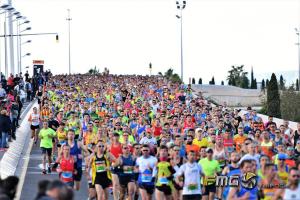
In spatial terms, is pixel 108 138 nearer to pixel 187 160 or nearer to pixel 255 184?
pixel 187 160

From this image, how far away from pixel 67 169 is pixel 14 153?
10.5 m

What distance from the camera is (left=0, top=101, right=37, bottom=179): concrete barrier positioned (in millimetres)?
26905

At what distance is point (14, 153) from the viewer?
3134cm

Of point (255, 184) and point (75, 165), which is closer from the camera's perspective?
point (255, 184)

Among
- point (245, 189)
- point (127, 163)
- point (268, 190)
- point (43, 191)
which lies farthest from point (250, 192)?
point (43, 191)

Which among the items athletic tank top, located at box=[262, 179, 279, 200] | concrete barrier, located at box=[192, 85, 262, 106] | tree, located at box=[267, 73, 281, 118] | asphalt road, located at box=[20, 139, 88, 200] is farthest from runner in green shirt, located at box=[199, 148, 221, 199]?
concrete barrier, located at box=[192, 85, 262, 106]

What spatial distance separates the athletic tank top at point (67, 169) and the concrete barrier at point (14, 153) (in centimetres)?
384

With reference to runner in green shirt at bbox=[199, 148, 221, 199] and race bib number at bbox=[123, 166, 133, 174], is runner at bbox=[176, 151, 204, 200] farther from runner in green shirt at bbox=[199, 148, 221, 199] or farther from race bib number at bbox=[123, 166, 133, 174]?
race bib number at bbox=[123, 166, 133, 174]

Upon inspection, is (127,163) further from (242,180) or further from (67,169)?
(242,180)

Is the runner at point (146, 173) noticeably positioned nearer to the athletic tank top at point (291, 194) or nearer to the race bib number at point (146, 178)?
the race bib number at point (146, 178)

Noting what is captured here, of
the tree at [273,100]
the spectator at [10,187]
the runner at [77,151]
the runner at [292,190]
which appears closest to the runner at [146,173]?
the runner at [77,151]

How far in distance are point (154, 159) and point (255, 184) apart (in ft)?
11.5

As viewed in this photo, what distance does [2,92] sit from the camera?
3934cm

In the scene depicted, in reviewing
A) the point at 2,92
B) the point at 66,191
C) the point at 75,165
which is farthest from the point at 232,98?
the point at 66,191
